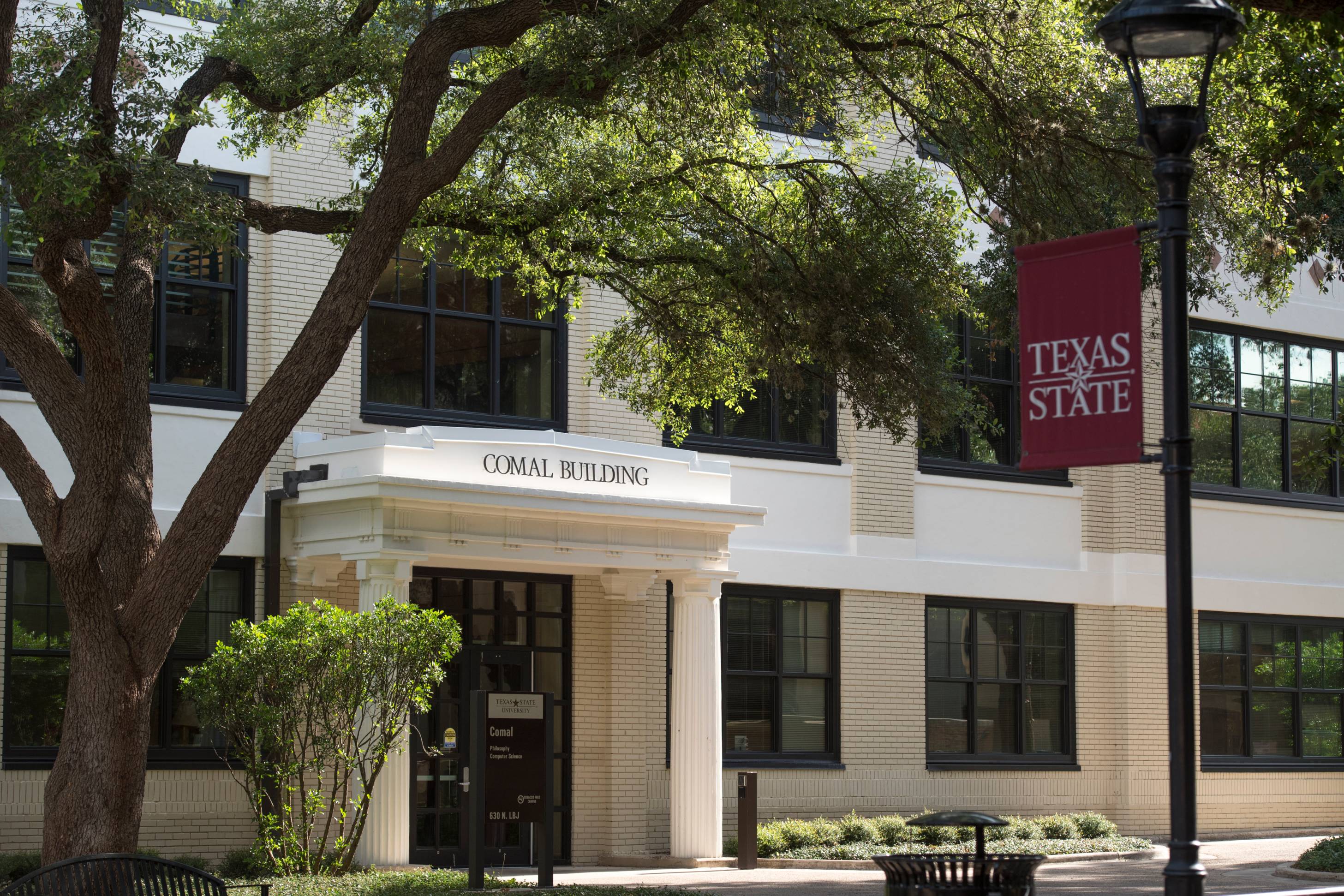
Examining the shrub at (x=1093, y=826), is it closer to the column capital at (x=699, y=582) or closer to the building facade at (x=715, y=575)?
the building facade at (x=715, y=575)

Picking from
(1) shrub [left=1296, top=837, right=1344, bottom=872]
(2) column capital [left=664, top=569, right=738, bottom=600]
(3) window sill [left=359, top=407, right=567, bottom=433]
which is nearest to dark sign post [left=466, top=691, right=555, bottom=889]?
(2) column capital [left=664, top=569, right=738, bottom=600]

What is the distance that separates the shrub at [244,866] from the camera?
52.1 ft

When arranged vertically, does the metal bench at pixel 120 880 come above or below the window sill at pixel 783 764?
above

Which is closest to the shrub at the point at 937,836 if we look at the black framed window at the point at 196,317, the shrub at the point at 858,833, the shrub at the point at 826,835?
the shrub at the point at 858,833

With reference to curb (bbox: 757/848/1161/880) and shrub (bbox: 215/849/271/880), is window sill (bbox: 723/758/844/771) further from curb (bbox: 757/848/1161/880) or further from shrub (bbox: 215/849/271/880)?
shrub (bbox: 215/849/271/880)

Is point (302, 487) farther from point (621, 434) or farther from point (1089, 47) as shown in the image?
point (1089, 47)

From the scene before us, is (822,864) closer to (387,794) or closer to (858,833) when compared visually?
(858,833)

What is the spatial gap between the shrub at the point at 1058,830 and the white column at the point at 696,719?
16.6ft

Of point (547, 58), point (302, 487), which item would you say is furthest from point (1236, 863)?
point (547, 58)

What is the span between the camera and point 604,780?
20062 millimetres

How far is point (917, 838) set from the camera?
20.8 m

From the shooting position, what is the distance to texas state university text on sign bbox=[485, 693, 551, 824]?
15.5 m

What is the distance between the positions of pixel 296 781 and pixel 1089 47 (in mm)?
10517

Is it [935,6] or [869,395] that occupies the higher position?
[935,6]
